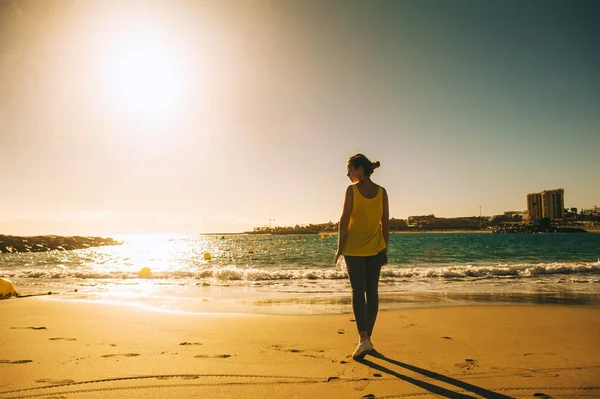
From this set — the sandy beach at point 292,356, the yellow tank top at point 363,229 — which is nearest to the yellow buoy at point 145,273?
the sandy beach at point 292,356

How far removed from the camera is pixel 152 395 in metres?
3.19

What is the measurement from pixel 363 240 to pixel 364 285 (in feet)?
1.78

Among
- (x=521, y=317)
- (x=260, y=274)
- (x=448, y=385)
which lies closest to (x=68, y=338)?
(x=448, y=385)

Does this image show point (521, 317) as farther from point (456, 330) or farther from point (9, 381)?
point (9, 381)

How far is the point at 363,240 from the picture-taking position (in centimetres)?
438

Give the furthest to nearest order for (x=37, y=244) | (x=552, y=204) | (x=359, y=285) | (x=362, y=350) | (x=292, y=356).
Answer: (x=552, y=204)
(x=37, y=244)
(x=292, y=356)
(x=359, y=285)
(x=362, y=350)

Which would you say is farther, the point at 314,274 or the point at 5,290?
the point at 314,274

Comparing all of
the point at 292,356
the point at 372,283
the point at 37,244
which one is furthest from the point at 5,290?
the point at 37,244

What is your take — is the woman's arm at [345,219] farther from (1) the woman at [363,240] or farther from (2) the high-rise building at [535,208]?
(2) the high-rise building at [535,208]

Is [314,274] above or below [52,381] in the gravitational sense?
below

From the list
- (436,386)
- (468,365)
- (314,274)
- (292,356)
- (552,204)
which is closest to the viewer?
(436,386)

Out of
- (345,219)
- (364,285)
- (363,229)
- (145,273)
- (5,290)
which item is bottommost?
(145,273)

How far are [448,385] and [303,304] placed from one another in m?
6.02

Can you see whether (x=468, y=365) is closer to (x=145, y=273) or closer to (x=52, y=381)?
(x=52, y=381)
